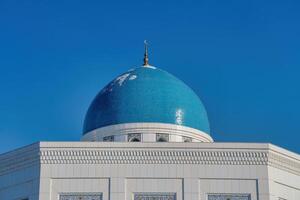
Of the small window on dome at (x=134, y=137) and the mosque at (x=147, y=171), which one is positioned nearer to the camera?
the mosque at (x=147, y=171)

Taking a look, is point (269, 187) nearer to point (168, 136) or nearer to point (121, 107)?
point (168, 136)

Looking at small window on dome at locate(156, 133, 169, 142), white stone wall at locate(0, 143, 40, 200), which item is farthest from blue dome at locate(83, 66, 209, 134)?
white stone wall at locate(0, 143, 40, 200)

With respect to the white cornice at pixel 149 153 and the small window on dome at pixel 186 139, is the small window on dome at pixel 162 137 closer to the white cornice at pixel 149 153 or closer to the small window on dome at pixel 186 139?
the small window on dome at pixel 186 139

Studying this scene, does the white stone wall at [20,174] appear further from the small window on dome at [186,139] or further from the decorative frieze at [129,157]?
the small window on dome at [186,139]

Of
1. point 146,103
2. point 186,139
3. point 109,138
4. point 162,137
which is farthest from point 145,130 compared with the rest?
point 186,139

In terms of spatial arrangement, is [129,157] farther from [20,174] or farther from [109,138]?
[20,174]

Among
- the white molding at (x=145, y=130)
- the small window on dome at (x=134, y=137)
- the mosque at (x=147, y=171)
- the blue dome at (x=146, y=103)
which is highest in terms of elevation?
the blue dome at (x=146, y=103)

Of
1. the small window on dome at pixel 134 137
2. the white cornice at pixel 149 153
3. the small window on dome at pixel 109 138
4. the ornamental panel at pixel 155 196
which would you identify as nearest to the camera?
the ornamental panel at pixel 155 196

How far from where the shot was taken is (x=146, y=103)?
18.5 m

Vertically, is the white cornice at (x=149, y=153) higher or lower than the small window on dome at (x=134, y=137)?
lower

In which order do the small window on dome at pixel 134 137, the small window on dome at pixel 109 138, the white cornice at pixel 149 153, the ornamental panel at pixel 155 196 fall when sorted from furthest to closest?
the small window on dome at pixel 109 138, the small window on dome at pixel 134 137, the white cornice at pixel 149 153, the ornamental panel at pixel 155 196

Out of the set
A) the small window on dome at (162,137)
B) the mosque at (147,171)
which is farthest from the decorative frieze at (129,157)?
the small window on dome at (162,137)

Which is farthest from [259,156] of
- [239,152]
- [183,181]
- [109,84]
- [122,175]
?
[109,84]

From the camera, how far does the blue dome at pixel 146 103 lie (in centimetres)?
1847
